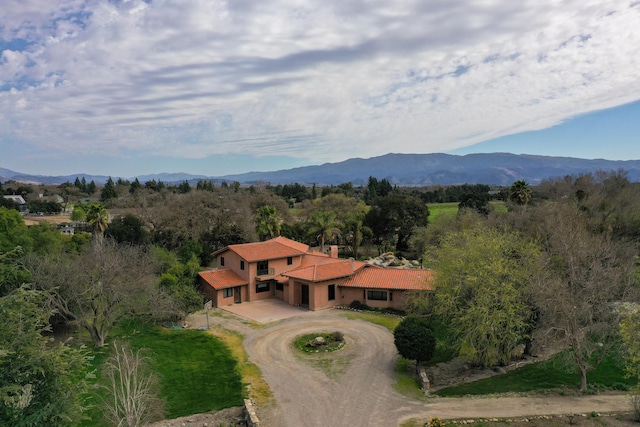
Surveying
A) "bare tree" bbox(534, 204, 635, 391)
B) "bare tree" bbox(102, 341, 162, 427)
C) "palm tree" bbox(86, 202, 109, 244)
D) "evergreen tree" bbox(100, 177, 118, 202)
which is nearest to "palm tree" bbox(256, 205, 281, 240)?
"palm tree" bbox(86, 202, 109, 244)

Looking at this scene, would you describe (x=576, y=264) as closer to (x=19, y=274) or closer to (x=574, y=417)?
(x=574, y=417)

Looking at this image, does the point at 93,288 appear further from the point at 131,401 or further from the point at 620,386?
the point at 620,386

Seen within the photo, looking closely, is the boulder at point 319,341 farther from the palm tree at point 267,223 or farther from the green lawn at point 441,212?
the green lawn at point 441,212

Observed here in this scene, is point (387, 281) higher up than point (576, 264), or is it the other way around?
point (576, 264)

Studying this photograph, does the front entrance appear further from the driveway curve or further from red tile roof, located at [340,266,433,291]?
the driveway curve

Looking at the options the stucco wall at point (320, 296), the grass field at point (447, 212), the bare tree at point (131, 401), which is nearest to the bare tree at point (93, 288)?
the bare tree at point (131, 401)

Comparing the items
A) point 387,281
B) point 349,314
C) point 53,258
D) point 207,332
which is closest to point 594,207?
point 387,281

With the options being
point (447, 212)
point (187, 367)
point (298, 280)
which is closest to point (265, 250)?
point (298, 280)
